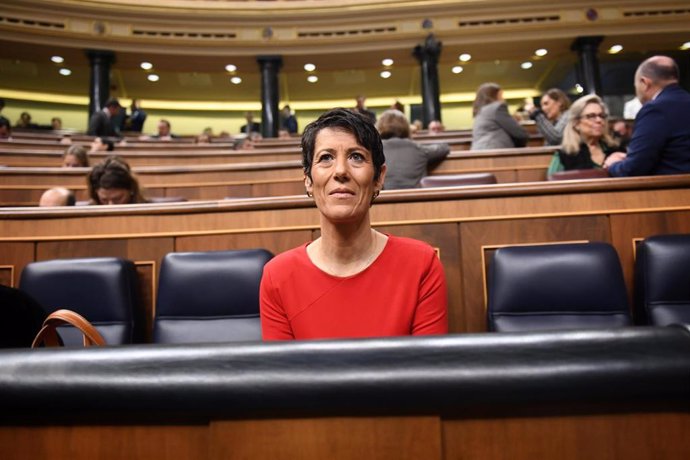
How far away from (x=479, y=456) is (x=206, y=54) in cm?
569

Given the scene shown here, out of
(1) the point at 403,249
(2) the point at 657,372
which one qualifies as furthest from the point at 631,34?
(2) the point at 657,372

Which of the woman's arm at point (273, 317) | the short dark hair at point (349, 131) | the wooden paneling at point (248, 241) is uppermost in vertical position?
the short dark hair at point (349, 131)

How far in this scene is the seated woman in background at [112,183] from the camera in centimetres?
144

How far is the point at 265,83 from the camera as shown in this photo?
5262mm

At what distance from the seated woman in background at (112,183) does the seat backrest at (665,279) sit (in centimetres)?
137

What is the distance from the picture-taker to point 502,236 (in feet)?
3.44

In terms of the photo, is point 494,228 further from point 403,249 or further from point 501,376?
point 501,376

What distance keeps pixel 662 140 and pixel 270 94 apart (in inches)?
180

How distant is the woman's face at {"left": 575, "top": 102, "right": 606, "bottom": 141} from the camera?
1542mm

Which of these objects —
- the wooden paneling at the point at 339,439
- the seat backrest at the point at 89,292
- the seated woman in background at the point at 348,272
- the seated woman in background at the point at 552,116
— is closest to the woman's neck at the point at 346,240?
the seated woman in background at the point at 348,272

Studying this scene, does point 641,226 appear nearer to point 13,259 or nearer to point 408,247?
point 408,247

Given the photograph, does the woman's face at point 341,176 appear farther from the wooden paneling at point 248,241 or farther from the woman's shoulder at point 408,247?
the wooden paneling at point 248,241

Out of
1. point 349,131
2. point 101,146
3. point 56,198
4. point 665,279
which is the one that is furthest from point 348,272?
point 101,146

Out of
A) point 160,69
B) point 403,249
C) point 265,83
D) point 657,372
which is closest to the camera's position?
point 657,372
